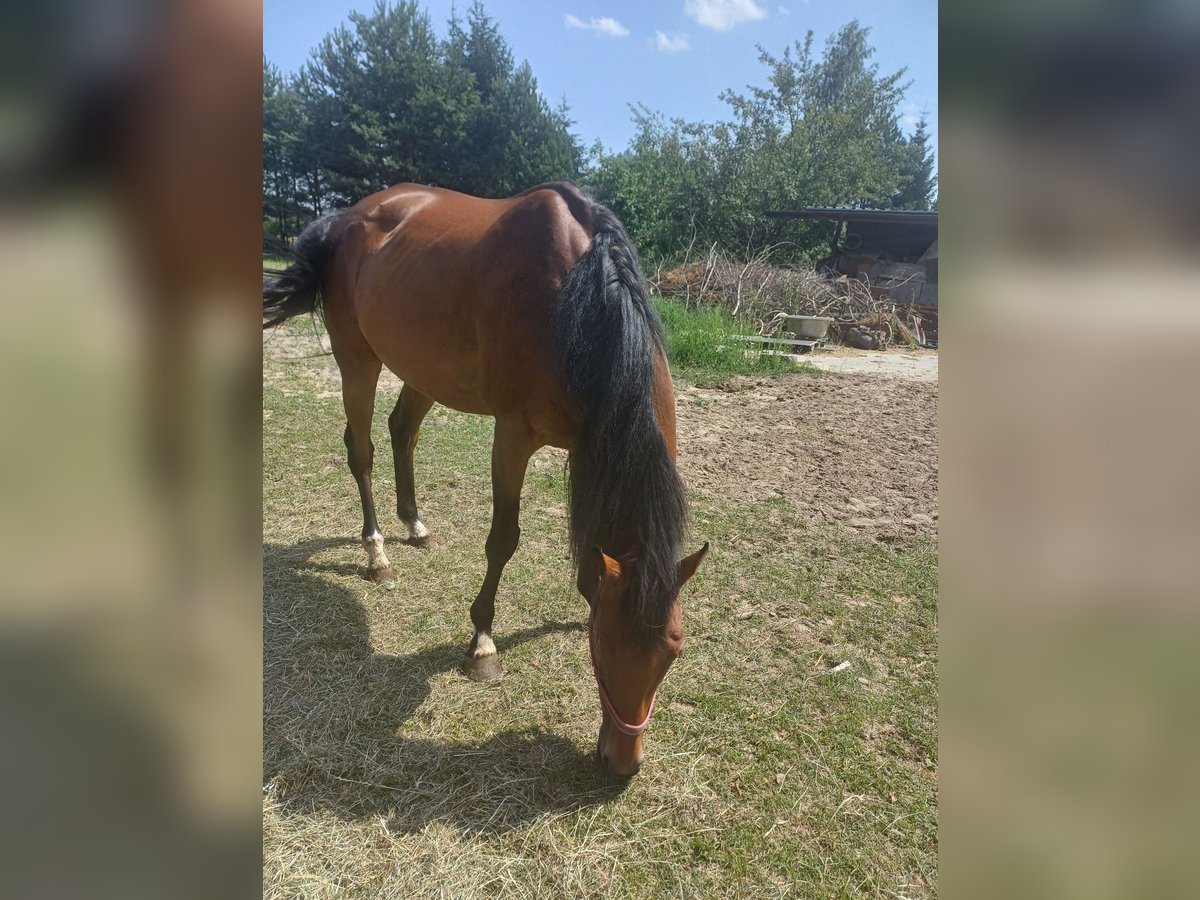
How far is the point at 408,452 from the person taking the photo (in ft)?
13.4

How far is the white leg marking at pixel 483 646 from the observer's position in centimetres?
281

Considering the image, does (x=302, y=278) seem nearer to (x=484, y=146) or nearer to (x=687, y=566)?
(x=687, y=566)

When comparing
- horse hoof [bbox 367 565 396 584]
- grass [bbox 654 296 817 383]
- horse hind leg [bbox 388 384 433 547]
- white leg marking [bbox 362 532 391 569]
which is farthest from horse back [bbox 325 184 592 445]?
grass [bbox 654 296 817 383]

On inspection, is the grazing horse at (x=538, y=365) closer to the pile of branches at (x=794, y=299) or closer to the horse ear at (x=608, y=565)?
the horse ear at (x=608, y=565)

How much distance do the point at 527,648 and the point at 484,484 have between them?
7.06 ft

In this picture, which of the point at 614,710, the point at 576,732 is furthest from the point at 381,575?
the point at 614,710

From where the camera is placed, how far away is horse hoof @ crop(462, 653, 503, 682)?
2768 millimetres

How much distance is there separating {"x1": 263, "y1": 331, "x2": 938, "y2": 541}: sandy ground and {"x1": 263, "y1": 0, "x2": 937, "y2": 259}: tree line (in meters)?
15.3

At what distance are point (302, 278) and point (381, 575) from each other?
5.93 ft

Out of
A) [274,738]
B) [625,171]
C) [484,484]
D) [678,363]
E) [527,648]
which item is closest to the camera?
[274,738]
